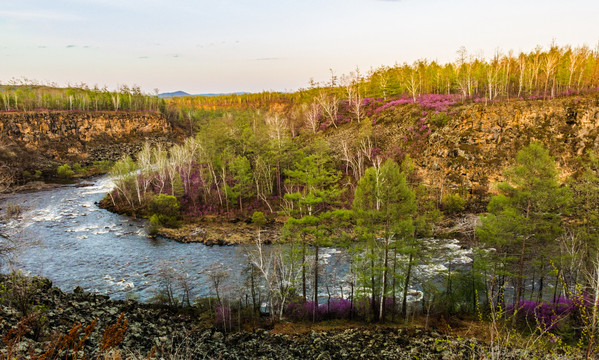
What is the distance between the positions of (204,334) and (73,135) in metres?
116

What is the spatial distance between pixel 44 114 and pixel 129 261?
101 m

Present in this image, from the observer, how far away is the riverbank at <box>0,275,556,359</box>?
19.0 meters

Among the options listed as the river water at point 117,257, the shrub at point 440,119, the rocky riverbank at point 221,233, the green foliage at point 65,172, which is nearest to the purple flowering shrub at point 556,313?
the river water at point 117,257

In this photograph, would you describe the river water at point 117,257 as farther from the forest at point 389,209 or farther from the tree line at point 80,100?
the tree line at point 80,100

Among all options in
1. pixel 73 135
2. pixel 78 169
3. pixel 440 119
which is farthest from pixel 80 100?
pixel 440 119

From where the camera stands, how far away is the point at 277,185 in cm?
6003

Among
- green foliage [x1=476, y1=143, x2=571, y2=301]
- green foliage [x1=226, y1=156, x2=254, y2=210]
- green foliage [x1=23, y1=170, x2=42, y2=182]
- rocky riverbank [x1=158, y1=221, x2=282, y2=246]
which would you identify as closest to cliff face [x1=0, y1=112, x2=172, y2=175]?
green foliage [x1=23, y1=170, x2=42, y2=182]

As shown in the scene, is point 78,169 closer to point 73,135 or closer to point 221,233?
point 73,135

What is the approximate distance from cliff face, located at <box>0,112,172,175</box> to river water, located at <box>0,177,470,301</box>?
52.6 m

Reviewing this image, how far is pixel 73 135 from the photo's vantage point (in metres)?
112

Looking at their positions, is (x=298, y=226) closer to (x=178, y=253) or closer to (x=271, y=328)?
(x=271, y=328)

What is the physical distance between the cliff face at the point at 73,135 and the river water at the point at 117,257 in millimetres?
52620

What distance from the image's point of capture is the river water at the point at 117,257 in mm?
31688

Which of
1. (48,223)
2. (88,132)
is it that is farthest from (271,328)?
(88,132)
